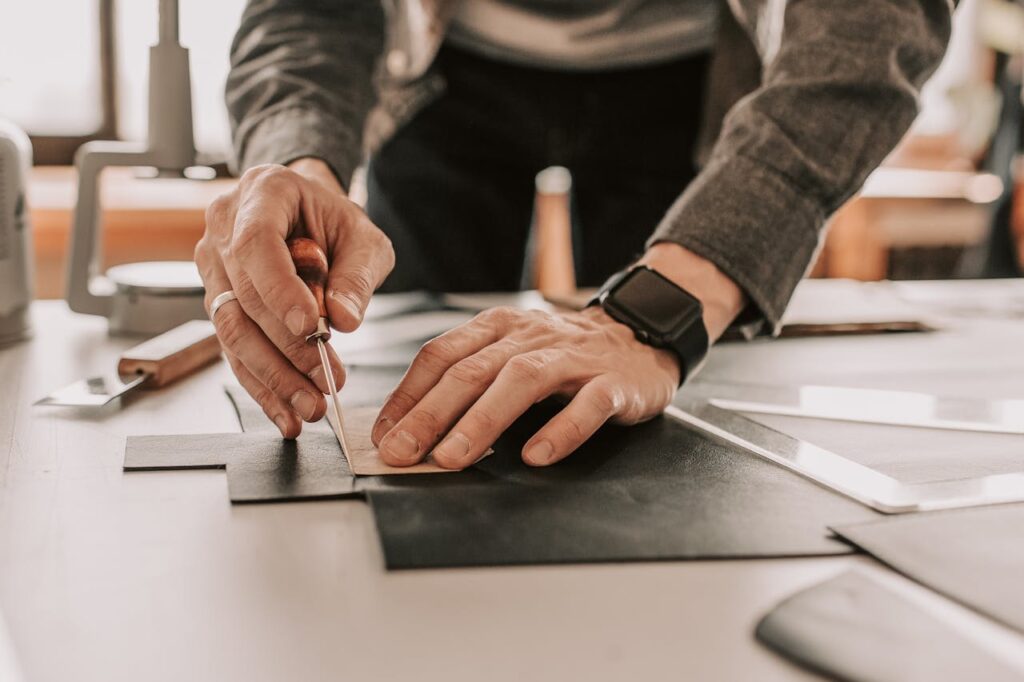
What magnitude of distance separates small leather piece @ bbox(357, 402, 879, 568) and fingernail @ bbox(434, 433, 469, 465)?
12 mm

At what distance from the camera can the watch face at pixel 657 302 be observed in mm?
737

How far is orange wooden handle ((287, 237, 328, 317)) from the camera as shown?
66 centimetres

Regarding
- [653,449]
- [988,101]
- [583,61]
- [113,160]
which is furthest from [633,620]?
[988,101]

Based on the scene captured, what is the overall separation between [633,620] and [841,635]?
0.08 m

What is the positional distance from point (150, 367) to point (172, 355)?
3cm

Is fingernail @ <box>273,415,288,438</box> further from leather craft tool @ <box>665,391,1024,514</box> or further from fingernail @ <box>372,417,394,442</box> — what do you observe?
leather craft tool @ <box>665,391,1024,514</box>

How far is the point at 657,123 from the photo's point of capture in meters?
1.33

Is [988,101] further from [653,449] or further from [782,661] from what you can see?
[782,661]

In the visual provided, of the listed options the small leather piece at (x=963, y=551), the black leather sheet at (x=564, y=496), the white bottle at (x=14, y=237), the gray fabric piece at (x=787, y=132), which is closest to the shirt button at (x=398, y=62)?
the gray fabric piece at (x=787, y=132)

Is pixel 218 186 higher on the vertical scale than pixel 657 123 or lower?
lower

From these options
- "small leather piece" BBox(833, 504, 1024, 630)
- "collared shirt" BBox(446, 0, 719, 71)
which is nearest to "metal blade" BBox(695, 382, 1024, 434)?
"small leather piece" BBox(833, 504, 1024, 630)

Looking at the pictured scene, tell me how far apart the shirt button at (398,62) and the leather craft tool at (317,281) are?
2.10 feet

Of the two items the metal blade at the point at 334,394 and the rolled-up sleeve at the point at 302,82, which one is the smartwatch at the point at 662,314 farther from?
the rolled-up sleeve at the point at 302,82

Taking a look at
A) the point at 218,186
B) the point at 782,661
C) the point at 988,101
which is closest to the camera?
the point at 782,661
